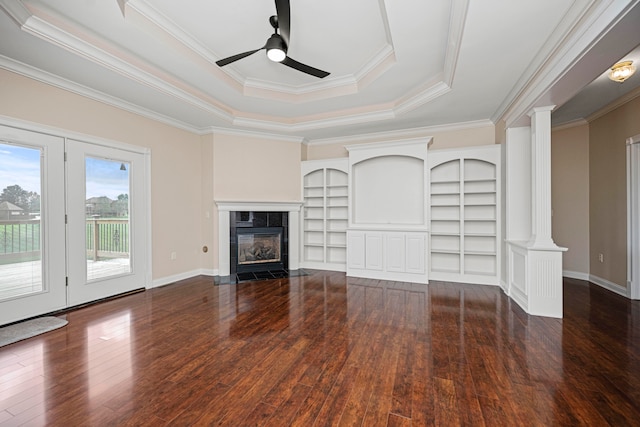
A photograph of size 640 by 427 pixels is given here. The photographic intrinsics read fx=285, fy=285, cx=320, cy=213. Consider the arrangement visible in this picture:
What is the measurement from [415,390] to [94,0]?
4042 mm

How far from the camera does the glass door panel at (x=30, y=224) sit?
3.05 m

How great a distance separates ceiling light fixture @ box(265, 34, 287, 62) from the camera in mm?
2645

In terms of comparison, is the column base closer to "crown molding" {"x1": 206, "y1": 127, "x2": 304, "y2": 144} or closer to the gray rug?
"crown molding" {"x1": 206, "y1": 127, "x2": 304, "y2": 144}

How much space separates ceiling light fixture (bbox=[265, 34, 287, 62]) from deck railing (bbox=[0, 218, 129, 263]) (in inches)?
129

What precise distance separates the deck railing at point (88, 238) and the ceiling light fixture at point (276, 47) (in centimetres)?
327

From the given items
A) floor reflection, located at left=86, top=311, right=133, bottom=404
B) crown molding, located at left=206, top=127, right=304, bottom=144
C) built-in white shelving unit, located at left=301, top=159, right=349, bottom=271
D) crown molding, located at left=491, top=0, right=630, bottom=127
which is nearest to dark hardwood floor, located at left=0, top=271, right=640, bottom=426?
floor reflection, located at left=86, top=311, right=133, bottom=404

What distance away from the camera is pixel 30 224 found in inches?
127

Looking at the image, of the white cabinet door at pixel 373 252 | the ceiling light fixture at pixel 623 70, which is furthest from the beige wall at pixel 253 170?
the ceiling light fixture at pixel 623 70

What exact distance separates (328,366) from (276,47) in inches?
112

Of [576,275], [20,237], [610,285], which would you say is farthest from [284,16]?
[576,275]

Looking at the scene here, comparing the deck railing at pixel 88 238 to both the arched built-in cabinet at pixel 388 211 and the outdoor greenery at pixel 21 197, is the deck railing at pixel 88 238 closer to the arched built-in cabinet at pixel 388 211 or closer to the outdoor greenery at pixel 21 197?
the outdoor greenery at pixel 21 197

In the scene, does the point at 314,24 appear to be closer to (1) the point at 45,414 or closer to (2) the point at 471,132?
(2) the point at 471,132

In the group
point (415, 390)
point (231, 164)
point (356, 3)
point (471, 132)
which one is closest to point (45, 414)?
point (415, 390)

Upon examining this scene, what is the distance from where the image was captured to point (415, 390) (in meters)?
2.00
